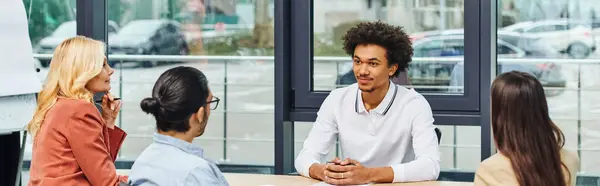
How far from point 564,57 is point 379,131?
3.83 ft

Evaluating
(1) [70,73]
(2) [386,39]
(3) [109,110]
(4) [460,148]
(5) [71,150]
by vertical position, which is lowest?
(4) [460,148]

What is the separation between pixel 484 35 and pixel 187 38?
1408 millimetres

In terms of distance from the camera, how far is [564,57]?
12.9 feet

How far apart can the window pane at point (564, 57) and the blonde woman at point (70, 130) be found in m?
1.79

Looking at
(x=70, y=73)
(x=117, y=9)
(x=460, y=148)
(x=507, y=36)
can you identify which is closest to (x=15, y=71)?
(x=117, y=9)

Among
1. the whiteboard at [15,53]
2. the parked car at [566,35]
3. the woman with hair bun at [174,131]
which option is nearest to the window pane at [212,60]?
the whiteboard at [15,53]

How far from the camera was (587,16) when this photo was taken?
3861 millimetres

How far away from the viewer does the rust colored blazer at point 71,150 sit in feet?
8.68

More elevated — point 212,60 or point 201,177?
point 212,60

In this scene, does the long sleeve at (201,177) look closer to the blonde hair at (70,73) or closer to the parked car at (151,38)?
the blonde hair at (70,73)

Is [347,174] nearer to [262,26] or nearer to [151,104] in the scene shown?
[151,104]

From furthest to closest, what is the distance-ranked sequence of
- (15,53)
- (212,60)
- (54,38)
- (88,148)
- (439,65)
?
1. (54,38)
2. (212,60)
3. (439,65)
4. (15,53)
5. (88,148)

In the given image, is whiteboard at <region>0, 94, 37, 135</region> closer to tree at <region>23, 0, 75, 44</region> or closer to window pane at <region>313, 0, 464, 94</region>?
tree at <region>23, 0, 75, 44</region>

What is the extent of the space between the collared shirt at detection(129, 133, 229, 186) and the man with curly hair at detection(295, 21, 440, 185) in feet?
3.28
